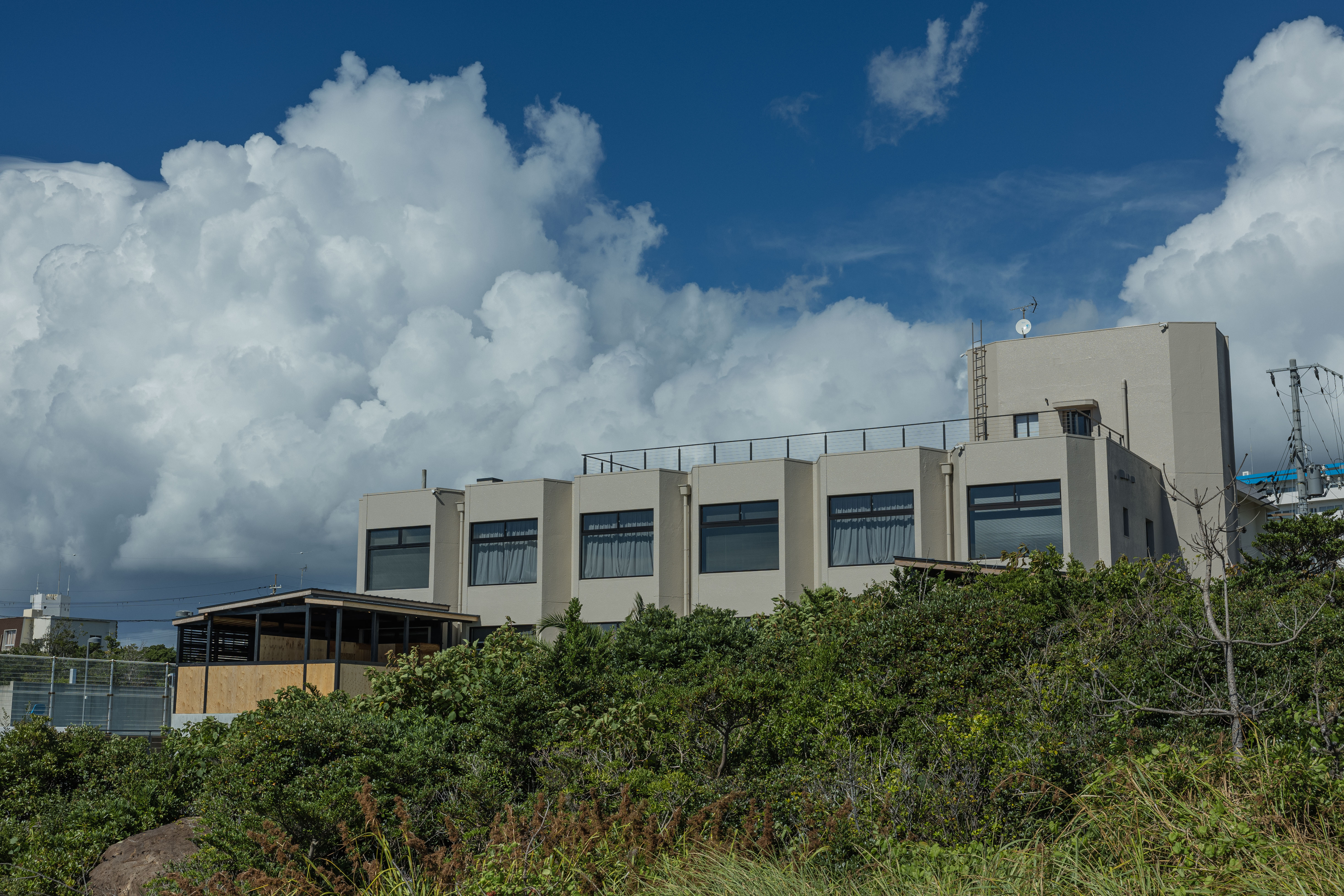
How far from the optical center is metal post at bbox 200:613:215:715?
25.4m

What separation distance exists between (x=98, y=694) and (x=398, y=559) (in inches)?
322

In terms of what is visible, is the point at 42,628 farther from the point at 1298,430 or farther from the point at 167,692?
the point at 1298,430

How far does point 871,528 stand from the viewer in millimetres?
24797

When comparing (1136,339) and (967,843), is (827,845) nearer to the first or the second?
(967,843)

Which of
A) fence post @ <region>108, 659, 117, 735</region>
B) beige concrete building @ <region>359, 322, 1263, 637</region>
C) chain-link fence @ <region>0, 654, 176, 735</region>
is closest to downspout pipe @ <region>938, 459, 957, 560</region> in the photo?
beige concrete building @ <region>359, 322, 1263, 637</region>

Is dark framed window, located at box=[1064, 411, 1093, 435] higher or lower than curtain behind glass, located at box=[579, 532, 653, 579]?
higher

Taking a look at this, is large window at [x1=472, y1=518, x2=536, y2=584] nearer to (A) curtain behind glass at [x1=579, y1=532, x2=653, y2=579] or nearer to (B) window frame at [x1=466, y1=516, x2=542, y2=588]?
(B) window frame at [x1=466, y1=516, x2=542, y2=588]

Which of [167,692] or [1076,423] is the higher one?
[1076,423]

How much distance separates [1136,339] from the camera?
96.3ft

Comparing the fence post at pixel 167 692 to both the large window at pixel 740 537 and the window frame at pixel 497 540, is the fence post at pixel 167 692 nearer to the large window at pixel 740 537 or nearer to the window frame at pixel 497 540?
the window frame at pixel 497 540

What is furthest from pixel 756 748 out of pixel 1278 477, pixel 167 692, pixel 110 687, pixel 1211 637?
pixel 110 687

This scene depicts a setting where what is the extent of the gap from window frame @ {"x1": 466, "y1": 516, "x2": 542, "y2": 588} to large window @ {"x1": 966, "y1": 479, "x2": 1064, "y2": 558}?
10.6 metres

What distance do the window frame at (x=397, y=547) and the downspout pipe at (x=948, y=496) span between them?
13.2 m

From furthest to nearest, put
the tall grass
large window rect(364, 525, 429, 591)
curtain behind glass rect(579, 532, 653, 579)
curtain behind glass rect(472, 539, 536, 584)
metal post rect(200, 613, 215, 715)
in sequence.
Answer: large window rect(364, 525, 429, 591), curtain behind glass rect(472, 539, 536, 584), curtain behind glass rect(579, 532, 653, 579), metal post rect(200, 613, 215, 715), the tall grass
